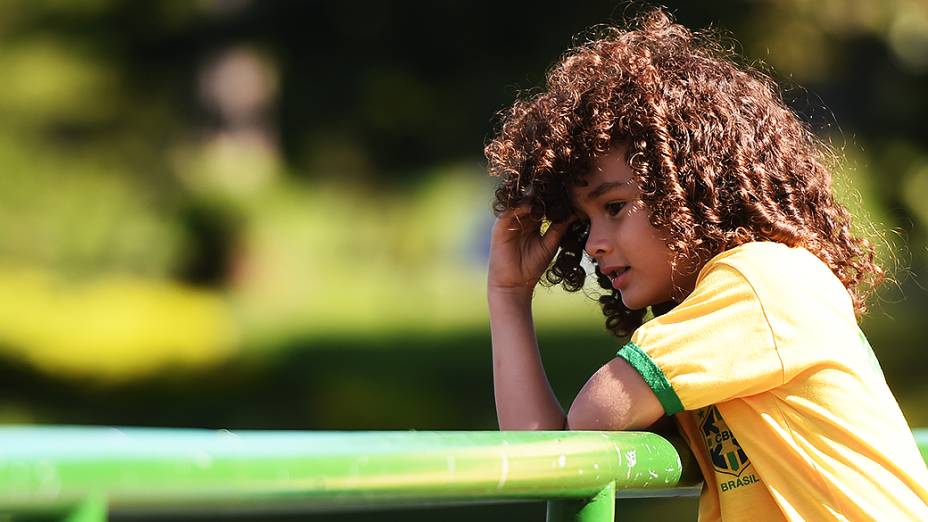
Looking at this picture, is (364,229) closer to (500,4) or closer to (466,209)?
(466,209)

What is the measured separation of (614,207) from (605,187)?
28 millimetres

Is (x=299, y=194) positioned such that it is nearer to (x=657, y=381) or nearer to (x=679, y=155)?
(x=679, y=155)

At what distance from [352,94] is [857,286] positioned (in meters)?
9.89

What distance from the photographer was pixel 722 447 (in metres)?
1.36

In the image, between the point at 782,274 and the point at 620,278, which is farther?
the point at 620,278

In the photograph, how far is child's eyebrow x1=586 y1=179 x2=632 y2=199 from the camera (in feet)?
5.19

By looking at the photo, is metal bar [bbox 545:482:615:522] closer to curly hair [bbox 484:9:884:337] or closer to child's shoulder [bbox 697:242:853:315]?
child's shoulder [bbox 697:242:853:315]

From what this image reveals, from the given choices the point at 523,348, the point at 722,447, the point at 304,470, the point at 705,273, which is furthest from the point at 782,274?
the point at 304,470

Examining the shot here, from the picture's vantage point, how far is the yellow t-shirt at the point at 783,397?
129 cm

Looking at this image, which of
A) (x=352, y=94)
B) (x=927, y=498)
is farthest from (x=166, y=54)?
(x=927, y=498)

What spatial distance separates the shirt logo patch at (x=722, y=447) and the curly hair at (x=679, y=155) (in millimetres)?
224

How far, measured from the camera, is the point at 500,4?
10453 mm

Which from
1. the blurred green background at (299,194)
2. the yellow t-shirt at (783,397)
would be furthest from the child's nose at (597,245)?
the blurred green background at (299,194)

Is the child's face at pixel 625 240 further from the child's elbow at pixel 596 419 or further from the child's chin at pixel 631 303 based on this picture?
the child's elbow at pixel 596 419
